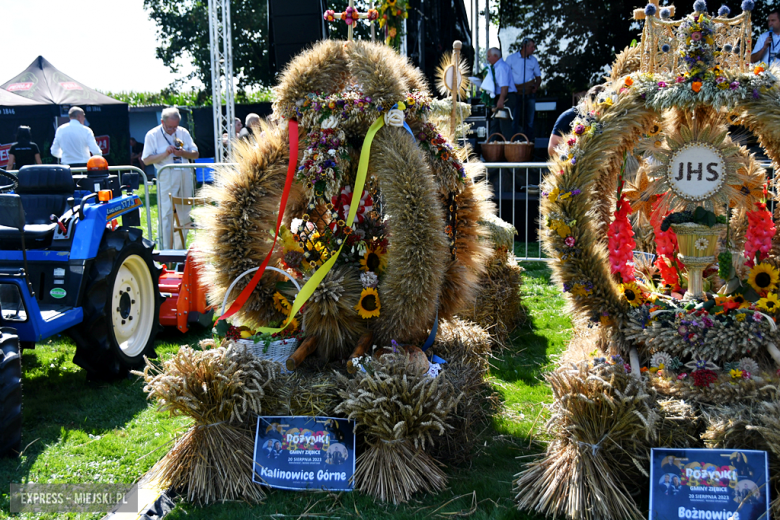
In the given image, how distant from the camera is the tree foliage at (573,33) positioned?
11.1m

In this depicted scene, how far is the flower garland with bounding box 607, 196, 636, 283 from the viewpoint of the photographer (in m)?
3.76

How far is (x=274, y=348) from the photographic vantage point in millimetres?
3766

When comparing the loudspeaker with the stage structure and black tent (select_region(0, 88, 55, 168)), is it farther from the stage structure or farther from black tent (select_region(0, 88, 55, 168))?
black tent (select_region(0, 88, 55, 168))

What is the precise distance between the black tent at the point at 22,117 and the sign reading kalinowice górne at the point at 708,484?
54.4ft

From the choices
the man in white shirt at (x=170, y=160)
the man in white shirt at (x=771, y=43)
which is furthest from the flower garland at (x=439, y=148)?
the man in white shirt at (x=771, y=43)

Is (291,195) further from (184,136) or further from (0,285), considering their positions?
(184,136)

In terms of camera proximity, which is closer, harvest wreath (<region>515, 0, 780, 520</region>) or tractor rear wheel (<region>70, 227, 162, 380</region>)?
harvest wreath (<region>515, 0, 780, 520</region>)

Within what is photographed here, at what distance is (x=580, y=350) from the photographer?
3.80m

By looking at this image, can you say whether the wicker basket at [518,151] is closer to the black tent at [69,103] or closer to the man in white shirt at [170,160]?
the man in white shirt at [170,160]

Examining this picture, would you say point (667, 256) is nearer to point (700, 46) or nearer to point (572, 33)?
point (700, 46)

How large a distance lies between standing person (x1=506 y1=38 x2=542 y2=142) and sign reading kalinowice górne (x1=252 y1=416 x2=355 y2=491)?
26.2 feet

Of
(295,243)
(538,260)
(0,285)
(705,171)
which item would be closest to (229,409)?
(295,243)

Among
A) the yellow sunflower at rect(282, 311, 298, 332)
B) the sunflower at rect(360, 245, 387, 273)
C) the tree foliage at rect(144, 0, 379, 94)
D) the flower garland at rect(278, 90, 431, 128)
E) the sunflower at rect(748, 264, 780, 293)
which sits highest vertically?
the tree foliage at rect(144, 0, 379, 94)

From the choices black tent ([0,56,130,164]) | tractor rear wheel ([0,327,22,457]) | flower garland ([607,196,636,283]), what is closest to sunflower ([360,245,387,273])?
flower garland ([607,196,636,283])
